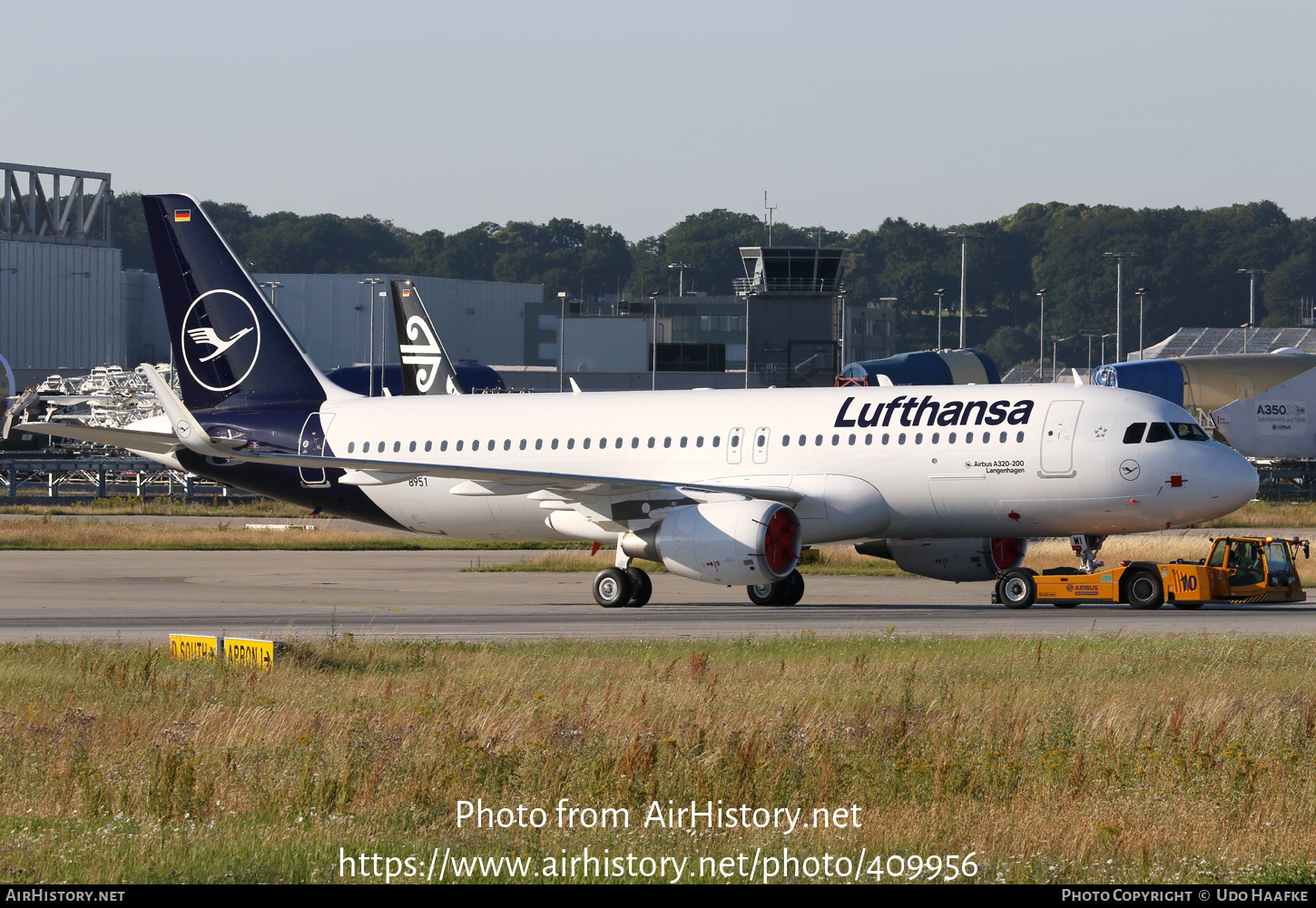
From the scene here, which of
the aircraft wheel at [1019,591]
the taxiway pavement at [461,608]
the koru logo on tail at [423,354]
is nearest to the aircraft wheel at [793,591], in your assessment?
the taxiway pavement at [461,608]

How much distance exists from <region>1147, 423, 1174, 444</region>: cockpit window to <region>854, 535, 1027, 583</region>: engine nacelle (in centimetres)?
430

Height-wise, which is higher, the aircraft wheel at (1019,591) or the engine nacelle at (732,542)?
the engine nacelle at (732,542)

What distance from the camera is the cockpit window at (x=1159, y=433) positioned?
32.7m

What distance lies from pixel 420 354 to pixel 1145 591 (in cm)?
4269

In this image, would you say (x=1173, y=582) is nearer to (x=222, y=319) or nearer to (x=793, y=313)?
(x=222, y=319)

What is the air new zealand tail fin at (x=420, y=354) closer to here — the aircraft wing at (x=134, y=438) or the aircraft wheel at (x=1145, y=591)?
the aircraft wing at (x=134, y=438)

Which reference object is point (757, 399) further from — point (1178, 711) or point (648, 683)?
point (1178, 711)

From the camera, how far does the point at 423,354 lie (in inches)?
2751

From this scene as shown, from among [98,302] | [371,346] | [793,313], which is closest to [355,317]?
[98,302]

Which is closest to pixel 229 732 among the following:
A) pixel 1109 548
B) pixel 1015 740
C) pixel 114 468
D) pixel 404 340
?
pixel 1015 740

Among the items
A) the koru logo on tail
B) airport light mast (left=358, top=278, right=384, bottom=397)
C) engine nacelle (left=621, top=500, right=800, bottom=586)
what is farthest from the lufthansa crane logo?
airport light mast (left=358, top=278, right=384, bottom=397)

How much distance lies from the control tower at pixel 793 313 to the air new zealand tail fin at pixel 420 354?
178 feet

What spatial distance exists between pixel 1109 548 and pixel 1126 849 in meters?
38.0

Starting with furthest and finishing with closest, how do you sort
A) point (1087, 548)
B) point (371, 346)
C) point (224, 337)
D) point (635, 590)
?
point (371, 346) → point (224, 337) → point (635, 590) → point (1087, 548)
